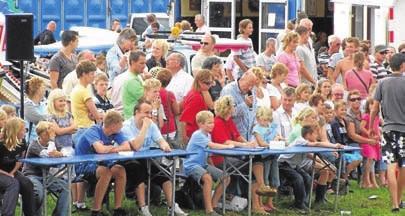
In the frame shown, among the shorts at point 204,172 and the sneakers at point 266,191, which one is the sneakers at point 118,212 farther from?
the sneakers at point 266,191

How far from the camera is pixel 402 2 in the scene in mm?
23328

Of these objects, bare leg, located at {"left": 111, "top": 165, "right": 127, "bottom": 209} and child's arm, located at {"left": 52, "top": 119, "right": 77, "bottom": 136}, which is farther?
child's arm, located at {"left": 52, "top": 119, "right": 77, "bottom": 136}

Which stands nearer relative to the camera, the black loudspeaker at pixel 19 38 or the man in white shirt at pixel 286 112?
the black loudspeaker at pixel 19 38

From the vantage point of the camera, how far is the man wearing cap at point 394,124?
1609 cm

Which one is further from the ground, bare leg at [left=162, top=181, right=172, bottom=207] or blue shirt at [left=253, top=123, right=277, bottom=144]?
blue shirt at [left=253, top=123, right=277, bottom=144]

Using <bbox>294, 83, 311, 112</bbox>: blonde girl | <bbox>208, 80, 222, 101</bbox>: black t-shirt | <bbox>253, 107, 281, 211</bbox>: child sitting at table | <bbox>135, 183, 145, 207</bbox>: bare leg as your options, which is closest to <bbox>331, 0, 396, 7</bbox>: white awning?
<bbox>294, 83, 311, 112</bbox>: blonde girl

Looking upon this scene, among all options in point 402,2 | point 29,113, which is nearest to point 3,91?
point 29,113

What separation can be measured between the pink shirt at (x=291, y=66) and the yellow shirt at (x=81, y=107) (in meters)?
4.30

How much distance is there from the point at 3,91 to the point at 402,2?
809 centimetres

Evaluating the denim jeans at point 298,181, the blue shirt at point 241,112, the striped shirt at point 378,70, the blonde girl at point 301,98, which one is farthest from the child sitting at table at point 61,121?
the striped shirt at point 378,70

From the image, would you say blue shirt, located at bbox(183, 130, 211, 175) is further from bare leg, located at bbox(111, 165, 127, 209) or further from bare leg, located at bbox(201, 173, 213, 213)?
bare leg, located at bbox(111, 165, 127, 209)

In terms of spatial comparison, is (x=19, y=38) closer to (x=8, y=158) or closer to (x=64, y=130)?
(x=64, y=130)

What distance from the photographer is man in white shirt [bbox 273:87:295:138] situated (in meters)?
16.7

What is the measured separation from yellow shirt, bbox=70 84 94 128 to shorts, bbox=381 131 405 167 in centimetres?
361
